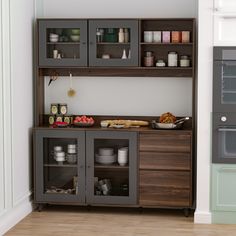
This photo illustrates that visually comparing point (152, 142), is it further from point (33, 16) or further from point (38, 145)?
point (33, 16)

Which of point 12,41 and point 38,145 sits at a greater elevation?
point 12,41

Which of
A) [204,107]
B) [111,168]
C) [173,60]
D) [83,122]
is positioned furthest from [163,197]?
[173,60]

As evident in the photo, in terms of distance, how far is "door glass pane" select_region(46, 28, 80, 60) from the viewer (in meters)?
5.59

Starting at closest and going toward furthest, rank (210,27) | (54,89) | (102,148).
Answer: (210,27)
(102,148)
(54,89)

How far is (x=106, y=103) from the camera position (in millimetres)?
5871

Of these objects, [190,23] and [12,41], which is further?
[190,23]

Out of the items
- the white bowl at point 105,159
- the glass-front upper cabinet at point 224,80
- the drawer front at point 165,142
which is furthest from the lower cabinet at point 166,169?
the glass-front upper cabinet at point 224,80

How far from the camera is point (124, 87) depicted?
5.84 metres

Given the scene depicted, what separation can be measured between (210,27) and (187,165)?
1217 mm

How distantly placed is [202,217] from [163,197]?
400mm

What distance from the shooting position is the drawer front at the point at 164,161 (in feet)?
17.6

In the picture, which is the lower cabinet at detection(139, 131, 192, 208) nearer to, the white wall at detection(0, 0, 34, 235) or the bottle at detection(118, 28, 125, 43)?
the bottle at detection(118, 28, 125, 43)

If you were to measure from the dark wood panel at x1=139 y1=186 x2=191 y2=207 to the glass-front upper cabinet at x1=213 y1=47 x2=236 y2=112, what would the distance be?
83 centimetres

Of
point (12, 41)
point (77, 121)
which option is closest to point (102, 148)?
point (77, 121)
